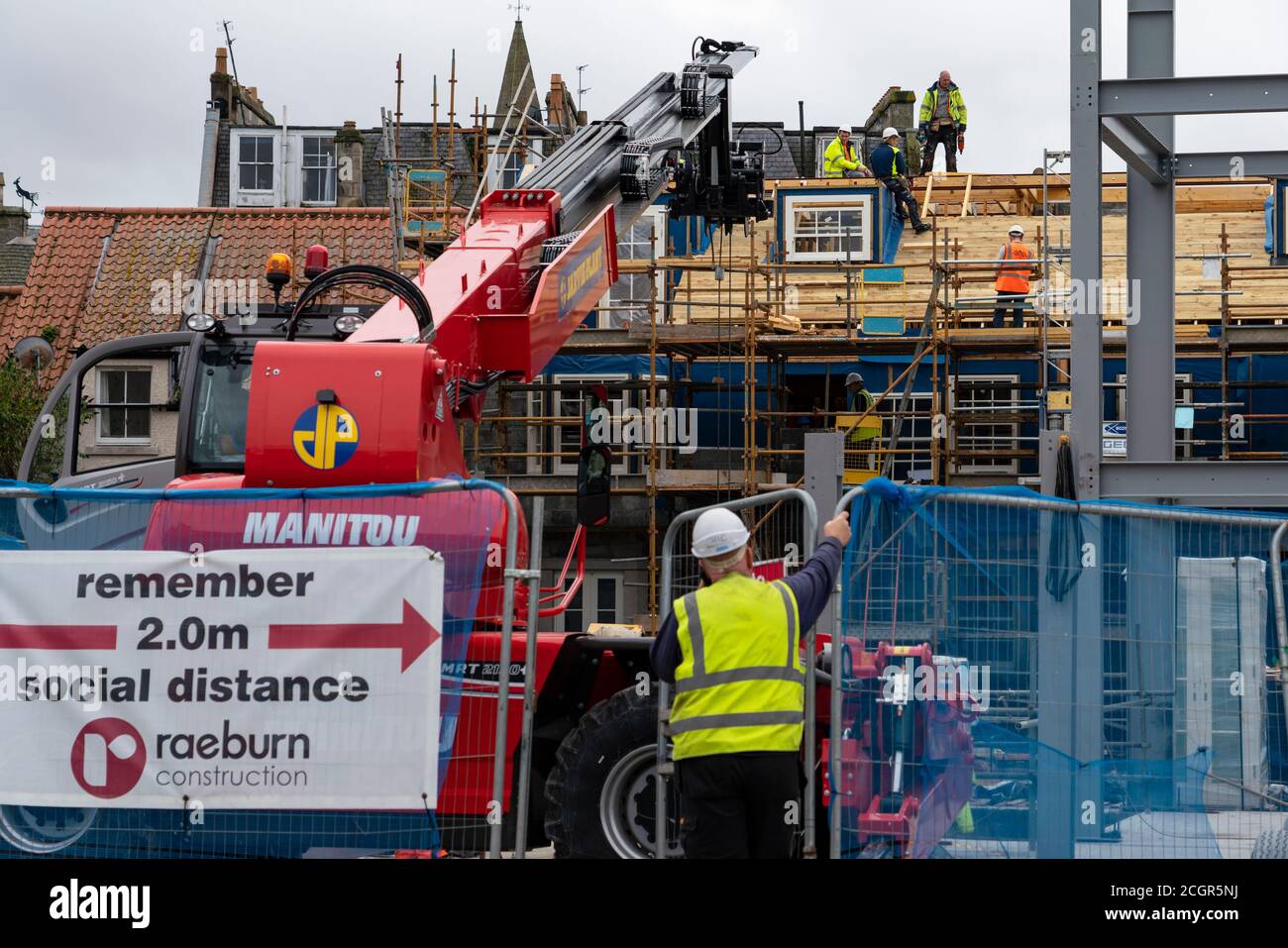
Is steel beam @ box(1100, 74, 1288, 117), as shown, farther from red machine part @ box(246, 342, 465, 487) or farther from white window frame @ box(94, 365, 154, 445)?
white window frame @ box(94, 365, 154, 445)

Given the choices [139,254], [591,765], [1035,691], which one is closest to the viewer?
[1035,691]

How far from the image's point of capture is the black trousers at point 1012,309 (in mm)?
22953

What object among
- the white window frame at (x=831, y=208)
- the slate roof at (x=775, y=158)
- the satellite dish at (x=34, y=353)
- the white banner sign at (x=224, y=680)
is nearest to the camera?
the white banner sign at (x=224, y=680)

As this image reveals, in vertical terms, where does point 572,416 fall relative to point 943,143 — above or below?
below

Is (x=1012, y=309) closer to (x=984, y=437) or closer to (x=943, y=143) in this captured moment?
(x=984, y=437)

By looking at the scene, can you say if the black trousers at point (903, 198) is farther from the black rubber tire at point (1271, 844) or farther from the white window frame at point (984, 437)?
the black rubber tire at point (1271, 844)

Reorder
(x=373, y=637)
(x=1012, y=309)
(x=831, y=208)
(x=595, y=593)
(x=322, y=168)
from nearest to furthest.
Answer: (x=373, y=637)
(x=1012, y=309)
(x=595, y=593)
(x=831, y=208)
(x=322, y=168)

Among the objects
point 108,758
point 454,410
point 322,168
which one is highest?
point 322,168

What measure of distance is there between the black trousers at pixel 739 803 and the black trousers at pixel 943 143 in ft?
81.6

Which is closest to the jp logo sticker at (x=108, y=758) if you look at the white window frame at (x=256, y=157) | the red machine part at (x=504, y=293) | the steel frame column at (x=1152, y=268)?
the red machine part at (x=504, y=293)

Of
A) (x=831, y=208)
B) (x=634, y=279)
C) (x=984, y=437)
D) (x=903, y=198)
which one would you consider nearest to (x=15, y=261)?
(x=634, y=279)

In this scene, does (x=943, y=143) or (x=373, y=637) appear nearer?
(x=373, y=637)

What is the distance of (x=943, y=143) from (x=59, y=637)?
84.1 feet

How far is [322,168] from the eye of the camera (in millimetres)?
39719
